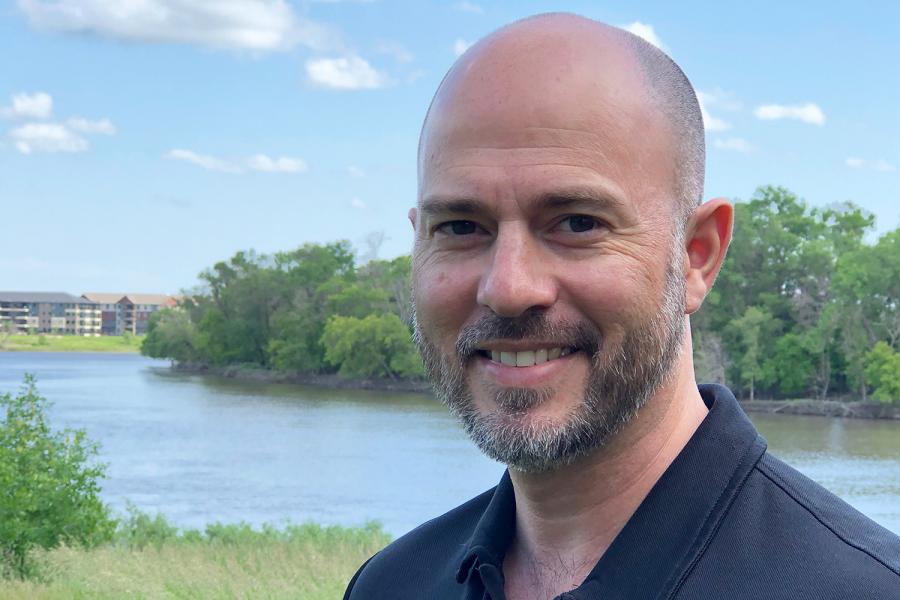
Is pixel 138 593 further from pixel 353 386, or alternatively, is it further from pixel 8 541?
pixel 353 386

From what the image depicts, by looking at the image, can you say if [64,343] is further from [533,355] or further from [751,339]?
[533,355]

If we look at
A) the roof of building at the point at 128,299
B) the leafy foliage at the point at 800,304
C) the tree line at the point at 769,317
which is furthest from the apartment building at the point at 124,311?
the leafy foliage at the point at 800,304

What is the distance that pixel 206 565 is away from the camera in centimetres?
952

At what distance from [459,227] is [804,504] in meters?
0.56

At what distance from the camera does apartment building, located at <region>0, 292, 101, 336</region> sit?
140 m

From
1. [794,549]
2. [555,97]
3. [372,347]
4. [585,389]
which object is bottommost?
[372,347]

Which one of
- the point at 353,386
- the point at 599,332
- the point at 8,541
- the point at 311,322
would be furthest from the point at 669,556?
the point at 311,322

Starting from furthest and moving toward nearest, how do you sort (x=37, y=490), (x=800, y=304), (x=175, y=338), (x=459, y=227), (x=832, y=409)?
(x=175, y=338)
(x=800, y=304)
(x=832, y=409)
(x=37, y=490)
(x=459, y=227)

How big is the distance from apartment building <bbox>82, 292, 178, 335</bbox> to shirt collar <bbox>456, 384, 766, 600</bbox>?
146099mm

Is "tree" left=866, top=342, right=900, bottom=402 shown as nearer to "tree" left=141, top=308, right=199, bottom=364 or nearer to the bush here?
the bush

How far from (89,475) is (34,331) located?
14188 centimetres

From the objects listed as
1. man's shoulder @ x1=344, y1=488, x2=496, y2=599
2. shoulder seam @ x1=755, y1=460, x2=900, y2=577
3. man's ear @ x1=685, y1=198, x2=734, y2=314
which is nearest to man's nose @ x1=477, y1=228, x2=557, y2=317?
man's ear @ x1=685, y1=198, x2=734, y2=314

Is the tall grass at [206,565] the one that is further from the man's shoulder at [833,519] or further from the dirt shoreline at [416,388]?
the dirt shoreline at [416,388]

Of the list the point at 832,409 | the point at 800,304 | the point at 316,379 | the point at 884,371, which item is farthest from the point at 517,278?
the point at 316,379
